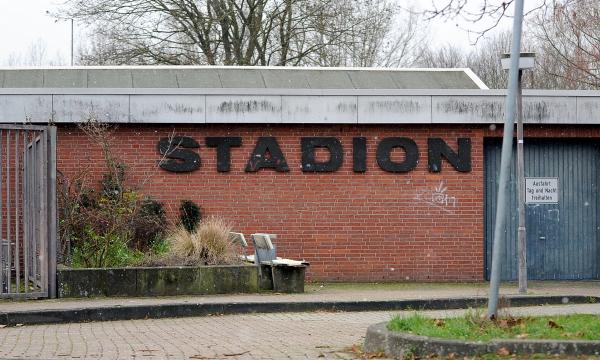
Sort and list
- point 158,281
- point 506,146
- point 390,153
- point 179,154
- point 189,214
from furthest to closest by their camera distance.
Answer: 1. point 390,153
2. point 179,154
3. point 189,214
4. point 158,281
5. point 506,146

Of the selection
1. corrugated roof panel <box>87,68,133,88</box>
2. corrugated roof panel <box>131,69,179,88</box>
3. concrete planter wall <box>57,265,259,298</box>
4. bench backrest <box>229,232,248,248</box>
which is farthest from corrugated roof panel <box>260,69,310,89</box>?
concrete planter wall <box>57,265,259,298</box>

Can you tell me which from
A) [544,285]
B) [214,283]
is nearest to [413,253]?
[544,285]

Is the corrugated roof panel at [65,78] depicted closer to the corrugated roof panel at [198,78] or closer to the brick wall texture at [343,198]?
the corrugated roof panel at [198,78]

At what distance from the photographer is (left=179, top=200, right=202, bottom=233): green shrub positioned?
21.2 m

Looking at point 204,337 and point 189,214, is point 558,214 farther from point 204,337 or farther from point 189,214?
point 204,337

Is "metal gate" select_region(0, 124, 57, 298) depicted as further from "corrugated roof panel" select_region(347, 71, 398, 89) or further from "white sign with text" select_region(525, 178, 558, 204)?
"white sign with text" select_region(525, 178, 558, 204)

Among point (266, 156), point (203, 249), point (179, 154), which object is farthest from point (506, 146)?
point (179, 154)

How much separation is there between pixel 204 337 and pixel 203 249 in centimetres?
548

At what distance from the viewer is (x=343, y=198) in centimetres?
2178

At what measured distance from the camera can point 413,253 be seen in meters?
21.9

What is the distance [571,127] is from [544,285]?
328cm

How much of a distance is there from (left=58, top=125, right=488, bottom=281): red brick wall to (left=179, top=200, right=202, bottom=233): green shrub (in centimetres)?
17

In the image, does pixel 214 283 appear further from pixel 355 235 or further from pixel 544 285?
pixel 544 285

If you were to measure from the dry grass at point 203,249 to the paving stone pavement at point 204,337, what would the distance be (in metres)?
2.72
